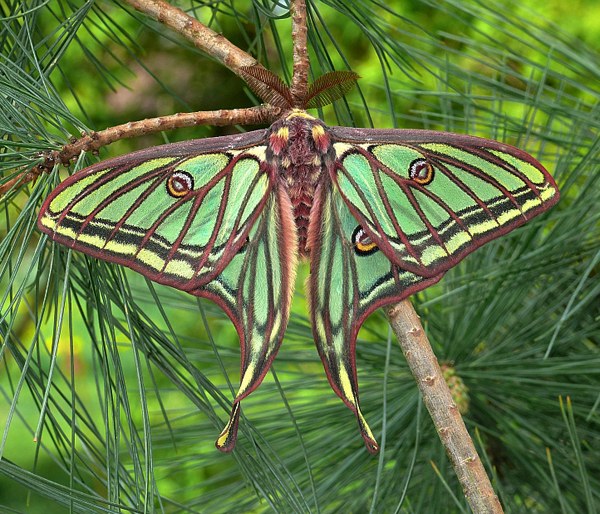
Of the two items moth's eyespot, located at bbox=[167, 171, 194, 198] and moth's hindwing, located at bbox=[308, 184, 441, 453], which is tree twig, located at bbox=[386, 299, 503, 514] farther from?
moth's eyespot, located at bbox=[167, 171, 194, 198]

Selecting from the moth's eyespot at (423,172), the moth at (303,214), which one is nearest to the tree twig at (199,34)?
the moth at (303,214)

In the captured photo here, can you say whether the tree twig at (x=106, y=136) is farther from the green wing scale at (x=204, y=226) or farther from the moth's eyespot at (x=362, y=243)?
the moth's eyespot at (x=362, y=243)

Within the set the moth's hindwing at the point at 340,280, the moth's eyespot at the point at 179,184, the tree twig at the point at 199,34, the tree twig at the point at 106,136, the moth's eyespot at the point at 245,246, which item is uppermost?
the tree twig at the point at 199,34

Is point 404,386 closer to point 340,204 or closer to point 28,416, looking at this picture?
point 340,204

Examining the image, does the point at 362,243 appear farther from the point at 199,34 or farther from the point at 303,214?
the point at 199,34

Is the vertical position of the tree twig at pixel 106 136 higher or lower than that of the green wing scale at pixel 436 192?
higher

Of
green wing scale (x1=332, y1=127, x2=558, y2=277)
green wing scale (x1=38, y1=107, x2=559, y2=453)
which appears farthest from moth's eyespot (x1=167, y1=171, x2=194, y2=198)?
green wing scale (x1=332, y1=127, x2=558, y2=277)
